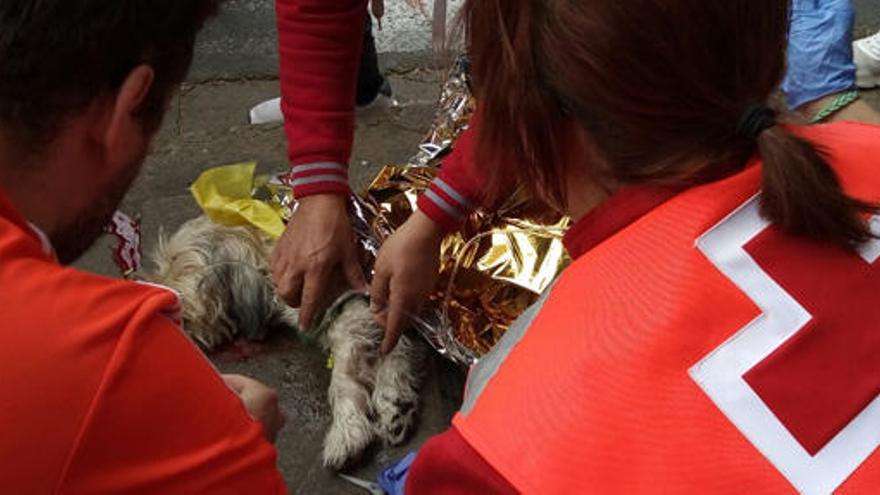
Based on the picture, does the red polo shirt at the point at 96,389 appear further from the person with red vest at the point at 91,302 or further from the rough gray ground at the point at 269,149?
the rough gray ground at the point at 269,149

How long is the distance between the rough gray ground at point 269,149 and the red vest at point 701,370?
138cm

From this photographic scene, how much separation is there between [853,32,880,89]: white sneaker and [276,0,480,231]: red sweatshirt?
2204 millimetres

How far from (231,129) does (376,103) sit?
523 millimetres

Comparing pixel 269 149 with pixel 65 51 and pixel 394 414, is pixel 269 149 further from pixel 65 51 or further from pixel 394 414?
pixel 65 51

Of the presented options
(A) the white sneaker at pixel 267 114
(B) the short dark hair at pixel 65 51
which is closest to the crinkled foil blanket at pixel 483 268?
(B) the short dark hair at pixel 65 51

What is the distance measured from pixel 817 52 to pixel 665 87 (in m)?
1.52

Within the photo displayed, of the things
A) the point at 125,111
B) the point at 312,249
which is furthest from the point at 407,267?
the point at 125,111

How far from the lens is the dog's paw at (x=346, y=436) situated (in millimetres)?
2482

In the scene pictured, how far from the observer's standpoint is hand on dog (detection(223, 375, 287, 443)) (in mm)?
1729

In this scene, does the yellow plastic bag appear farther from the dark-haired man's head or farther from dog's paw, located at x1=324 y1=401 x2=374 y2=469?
the dark-haired man's head

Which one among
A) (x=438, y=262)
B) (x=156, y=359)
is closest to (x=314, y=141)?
(x=438, y=262)

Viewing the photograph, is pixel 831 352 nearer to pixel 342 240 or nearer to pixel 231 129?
pixel 342 240

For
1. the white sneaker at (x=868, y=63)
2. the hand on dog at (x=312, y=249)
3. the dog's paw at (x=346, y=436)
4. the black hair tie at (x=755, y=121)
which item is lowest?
the dog's paw at (x=346, y=436)

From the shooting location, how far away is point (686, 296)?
1.18 metres
